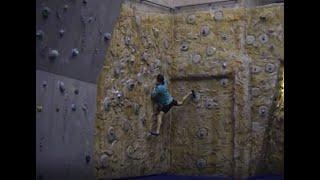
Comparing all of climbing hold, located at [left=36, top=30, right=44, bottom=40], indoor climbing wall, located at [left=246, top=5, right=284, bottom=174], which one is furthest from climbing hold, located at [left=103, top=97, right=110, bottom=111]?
indoor climbing wall, located at [left=246, top=5, right=284, bottom=174]

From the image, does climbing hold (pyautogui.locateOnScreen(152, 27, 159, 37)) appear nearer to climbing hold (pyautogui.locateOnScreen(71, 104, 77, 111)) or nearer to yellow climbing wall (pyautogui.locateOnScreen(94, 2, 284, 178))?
yellow climbing wall (pyautogui.locateOnScreen(94, 2, 284, 178))

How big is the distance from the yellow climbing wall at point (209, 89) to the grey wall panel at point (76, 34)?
2.93 feet

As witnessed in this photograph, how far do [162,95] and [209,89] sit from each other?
88 cm

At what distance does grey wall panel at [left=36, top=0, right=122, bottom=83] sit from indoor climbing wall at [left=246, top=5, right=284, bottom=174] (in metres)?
2.59

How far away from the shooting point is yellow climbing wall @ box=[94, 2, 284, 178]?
8141 millimetres

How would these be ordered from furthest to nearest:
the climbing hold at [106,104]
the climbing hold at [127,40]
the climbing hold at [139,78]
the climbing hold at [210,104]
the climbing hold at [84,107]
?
the climbing hold at [210,104] → the climbing hold at [139,78] → the climbing hold at [127,40] → the climbing hold at [106,104] → the climbing hold at [84,107]

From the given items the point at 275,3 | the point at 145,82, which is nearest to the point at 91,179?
the point at 145,82

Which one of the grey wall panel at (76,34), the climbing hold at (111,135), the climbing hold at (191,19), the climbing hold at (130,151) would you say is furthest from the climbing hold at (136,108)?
the climbing hold at (191,19)

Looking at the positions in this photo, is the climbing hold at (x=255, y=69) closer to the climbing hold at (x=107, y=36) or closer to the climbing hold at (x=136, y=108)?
the climbing hold at (x=136, y=108)

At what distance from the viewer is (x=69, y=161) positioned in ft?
20.2

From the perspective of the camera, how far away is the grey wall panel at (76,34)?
18.9ft

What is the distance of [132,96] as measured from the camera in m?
7.93
